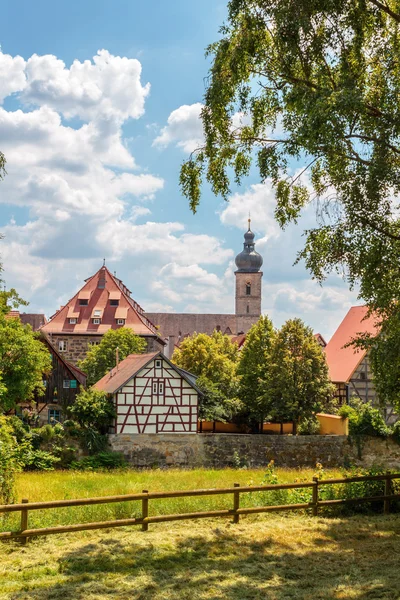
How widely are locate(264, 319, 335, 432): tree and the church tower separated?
63.6 m

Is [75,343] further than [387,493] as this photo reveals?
Yes

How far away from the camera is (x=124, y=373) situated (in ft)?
105

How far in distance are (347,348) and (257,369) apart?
603 centimetres

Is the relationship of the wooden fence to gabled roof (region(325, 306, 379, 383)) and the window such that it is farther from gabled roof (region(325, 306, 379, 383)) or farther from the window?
the window

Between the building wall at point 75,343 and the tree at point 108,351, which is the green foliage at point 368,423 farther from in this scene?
the building wall at point 75,343

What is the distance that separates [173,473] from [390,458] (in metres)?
10.0

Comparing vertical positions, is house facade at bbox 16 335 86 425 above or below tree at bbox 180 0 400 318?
below

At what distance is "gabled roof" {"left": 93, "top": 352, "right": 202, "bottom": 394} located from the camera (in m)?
30.1

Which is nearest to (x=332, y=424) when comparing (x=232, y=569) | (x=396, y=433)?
(x=396, y=433)

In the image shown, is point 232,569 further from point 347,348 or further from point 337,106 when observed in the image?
point 347,348

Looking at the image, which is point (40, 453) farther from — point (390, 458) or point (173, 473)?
point (390, 458)

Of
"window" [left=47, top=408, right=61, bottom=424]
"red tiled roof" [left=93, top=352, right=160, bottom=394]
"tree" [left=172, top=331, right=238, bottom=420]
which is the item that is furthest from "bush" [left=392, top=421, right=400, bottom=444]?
"window" [left=47, top=408, right=61, bottom=424]

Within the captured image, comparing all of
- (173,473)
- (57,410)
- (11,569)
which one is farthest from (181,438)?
(11,569)

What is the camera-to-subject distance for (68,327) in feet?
177
